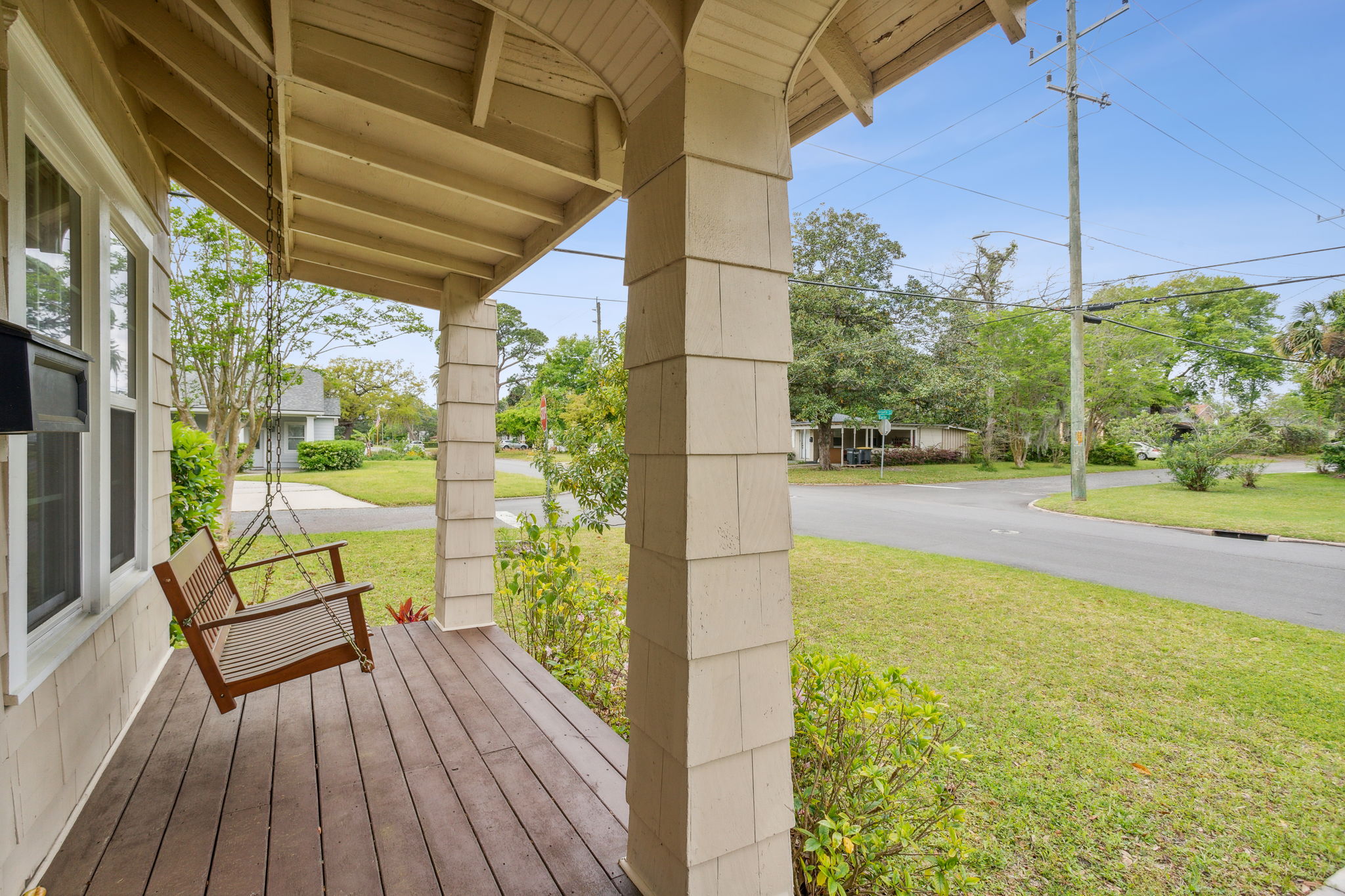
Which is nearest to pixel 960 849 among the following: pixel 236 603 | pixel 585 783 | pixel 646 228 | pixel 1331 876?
pixel 585 783

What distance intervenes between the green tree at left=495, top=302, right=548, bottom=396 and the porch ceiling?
3308cm

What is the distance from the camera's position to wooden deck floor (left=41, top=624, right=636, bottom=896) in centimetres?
150

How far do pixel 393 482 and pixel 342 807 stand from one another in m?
13.0

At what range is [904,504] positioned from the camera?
10.6m

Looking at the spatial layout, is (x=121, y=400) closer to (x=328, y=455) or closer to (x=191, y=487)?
(x=191, y=487)

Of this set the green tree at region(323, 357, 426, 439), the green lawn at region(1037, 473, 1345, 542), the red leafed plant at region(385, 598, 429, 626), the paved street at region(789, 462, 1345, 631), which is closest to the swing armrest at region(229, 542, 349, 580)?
the red leafed plant at region(385, 598, 429, 626)

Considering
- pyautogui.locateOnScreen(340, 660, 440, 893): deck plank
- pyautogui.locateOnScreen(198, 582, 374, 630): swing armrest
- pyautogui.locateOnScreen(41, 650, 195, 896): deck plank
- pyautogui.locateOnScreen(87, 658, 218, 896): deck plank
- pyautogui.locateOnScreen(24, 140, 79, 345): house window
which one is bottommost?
pyautogui.locateOnScreen(340, 660, 440, 893): deck plank

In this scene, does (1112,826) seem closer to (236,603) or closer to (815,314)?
(236,603)

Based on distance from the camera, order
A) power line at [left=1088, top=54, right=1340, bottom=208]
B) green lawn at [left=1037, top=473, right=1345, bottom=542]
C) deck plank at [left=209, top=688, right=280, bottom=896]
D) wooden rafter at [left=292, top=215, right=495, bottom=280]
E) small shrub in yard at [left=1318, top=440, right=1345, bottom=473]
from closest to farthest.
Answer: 1. deck plank at [left=209, top=688, right=280, bottom=896]
2. wooden rafter at [left=292, top=215, right=495, bottom=280]
3. green lawn at [left=1037, top=473, right=1345, bottom=542]
4. power line at [left=1088, top=54, right=1340, bottom=208]
5. small shrub in yard at [left=1318, top=440, right=1345, bottom=473]

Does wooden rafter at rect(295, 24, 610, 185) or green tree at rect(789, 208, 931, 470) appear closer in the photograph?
wooden rafter at rect(295, 24, 610, 185)

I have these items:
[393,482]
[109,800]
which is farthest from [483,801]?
[393,482]

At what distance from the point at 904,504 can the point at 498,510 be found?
711cm

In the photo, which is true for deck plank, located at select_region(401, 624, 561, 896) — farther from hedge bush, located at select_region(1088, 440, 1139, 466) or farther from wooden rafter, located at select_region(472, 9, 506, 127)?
hedge bush, located at select_region(1088, 440, 1139, 466)

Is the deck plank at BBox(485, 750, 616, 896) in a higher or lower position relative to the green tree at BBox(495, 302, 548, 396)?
lower
